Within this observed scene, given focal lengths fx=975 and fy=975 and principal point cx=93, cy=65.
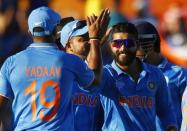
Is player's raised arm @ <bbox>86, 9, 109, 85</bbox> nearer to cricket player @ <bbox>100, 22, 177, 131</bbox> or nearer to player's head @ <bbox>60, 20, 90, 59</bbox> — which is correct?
cricket player @ <bbox>100, 22, 177, 131</bbox>

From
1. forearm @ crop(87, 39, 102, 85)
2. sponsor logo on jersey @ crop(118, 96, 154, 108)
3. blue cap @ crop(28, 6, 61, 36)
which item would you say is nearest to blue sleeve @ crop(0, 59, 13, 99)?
blue cap @ crop(28, 6, 61, 36)

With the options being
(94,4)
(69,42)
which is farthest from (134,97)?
(94,4)

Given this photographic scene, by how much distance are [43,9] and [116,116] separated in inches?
51.4

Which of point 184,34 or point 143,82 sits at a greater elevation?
point 143,82

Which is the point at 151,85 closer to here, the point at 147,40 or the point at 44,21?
the point at 147,40

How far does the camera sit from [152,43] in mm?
10781

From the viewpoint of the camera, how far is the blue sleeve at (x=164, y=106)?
972 centimetres

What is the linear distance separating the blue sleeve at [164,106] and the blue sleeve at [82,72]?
1.24 metres

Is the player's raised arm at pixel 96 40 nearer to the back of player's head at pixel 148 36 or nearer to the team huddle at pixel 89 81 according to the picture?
the team huddle at pixel 89 81

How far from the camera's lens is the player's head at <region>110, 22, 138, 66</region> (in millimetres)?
9508

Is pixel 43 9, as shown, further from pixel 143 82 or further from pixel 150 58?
pixel 150 58

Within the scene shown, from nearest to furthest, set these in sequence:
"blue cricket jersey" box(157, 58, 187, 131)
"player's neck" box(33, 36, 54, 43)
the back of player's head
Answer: "player's neck" box(33, 36, 54, 43)
the back of player's head
"blue cricket jersey" box(157, 58, 187, 131)

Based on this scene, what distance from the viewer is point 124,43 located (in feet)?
31.3

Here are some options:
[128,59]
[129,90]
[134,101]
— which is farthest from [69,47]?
[134,101]
